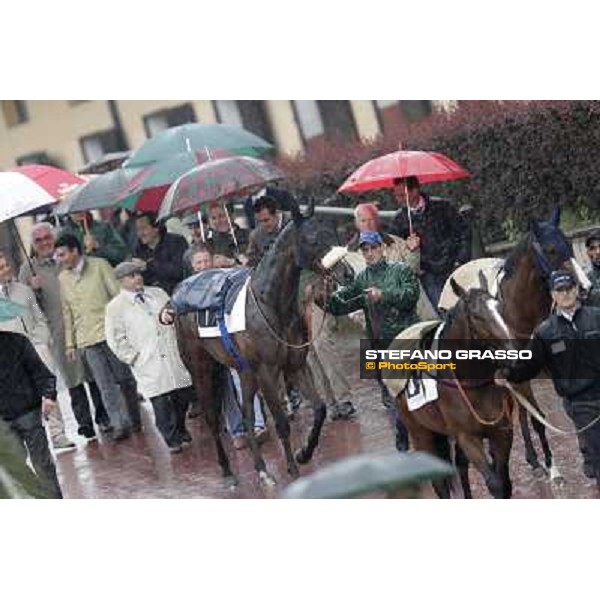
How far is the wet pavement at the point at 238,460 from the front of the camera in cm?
972

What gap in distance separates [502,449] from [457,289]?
932 mm

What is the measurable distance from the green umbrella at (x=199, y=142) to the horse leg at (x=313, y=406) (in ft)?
4.64

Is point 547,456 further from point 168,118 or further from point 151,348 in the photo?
point 168,118

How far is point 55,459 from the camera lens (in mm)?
10430

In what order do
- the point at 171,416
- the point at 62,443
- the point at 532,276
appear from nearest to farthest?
the point at 532,276 → the point at 62,443 → the point at 171,416

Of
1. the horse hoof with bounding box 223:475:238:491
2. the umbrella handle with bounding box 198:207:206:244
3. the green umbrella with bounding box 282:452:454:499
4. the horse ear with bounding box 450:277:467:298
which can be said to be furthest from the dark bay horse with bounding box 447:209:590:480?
the green umbrella with bounding box 282:452:454:499

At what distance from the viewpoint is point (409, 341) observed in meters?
9.59

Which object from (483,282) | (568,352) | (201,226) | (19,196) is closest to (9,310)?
(19,196)

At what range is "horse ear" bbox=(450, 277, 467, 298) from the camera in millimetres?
9008

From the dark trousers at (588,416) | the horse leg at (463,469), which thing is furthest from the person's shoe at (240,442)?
the dark trousers at (588,416)

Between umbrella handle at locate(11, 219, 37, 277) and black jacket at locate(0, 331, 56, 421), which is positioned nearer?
black jacket at locate(0, 331, 56, 421)

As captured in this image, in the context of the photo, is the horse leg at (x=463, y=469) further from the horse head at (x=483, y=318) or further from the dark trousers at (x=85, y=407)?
the dark trousers at (x=85, y=407)

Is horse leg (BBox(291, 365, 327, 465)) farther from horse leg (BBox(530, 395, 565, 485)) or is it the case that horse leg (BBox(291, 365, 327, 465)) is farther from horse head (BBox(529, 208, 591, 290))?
horse head (BBox(529, 208, 591, 290))

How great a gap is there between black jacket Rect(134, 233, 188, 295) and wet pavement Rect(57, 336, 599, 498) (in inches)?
34.4
